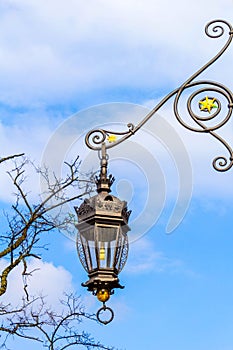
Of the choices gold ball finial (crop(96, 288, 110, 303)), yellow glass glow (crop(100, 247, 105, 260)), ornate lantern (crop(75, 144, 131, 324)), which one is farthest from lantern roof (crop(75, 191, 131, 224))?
gold ball finial (crop(96, 288, 110, 303))

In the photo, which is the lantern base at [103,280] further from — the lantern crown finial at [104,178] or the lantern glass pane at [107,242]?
the lantern crown finial at [104,178]

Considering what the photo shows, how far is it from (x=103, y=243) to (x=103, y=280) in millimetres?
258

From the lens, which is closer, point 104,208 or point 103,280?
point 103,280

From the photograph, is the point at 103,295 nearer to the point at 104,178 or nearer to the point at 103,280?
the point at 103,280

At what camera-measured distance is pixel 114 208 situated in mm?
5141

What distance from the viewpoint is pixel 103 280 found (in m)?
5.00

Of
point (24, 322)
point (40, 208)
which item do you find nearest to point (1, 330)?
point (24, 322)

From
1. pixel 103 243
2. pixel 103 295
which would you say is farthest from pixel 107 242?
pixel 103 295

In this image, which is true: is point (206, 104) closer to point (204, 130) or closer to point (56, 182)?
point (204, 130)

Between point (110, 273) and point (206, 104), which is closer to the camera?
point (110, 273)

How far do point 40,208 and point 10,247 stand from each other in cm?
78

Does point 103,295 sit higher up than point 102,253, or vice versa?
point 102,253

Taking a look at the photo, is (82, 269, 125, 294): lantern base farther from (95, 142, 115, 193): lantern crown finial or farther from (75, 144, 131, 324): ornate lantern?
(95, 142, 115, 193): lantern crown finial

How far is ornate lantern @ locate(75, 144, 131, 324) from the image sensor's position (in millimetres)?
5051
